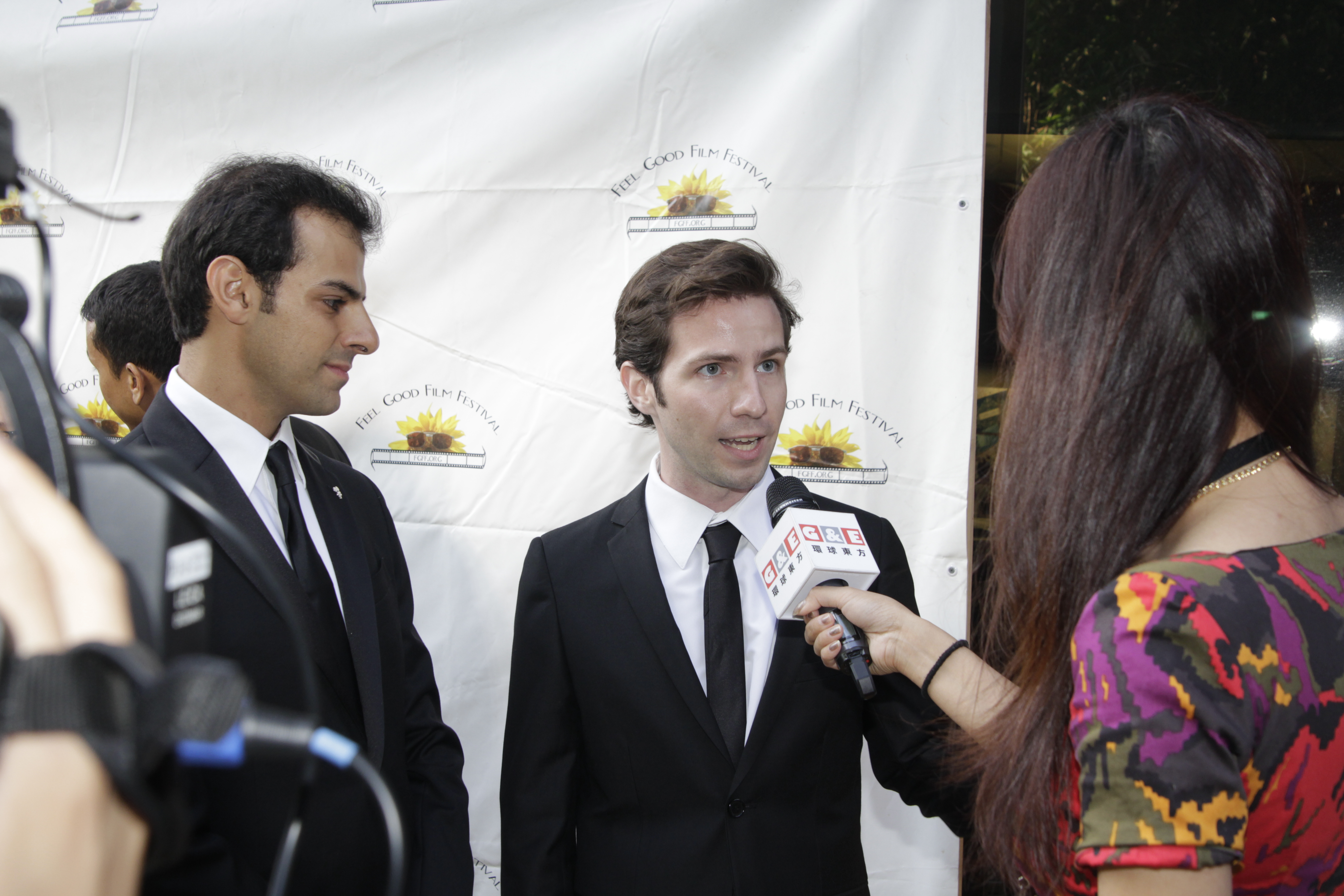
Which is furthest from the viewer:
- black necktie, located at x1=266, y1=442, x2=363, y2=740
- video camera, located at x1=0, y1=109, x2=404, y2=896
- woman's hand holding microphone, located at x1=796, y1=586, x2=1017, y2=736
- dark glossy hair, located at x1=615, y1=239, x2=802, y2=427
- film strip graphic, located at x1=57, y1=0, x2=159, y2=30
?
film strip graphic, located at x1=57, y1=0, x2=159, y2=30

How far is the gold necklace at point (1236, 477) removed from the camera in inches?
35.3

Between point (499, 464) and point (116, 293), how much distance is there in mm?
1124

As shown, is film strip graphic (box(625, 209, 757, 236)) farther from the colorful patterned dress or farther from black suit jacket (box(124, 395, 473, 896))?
the colorful patterned dress

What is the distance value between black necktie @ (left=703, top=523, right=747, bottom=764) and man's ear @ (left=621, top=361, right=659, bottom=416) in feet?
1.25

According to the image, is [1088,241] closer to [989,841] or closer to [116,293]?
[989,841]

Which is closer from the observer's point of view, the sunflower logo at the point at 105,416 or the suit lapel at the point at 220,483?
the suit lapel at the point at 220,483

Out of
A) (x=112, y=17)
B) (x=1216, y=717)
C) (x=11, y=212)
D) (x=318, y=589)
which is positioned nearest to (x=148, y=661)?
(x=1216, y=717)

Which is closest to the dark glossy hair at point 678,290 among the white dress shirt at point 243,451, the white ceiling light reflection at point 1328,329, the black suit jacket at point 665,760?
the black suit jacket at point 665,760

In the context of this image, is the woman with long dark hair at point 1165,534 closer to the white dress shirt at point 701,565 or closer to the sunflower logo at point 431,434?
the white dress shirt at point 701,565

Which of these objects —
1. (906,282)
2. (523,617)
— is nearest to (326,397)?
(523,617)

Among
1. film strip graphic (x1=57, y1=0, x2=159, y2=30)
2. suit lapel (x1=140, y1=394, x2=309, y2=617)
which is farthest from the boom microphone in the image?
film strip graphic (x1=57, y1=0, x2=159, y2=30)

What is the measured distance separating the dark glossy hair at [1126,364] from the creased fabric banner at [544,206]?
114 centimetres

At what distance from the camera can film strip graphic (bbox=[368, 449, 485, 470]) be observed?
243 cm

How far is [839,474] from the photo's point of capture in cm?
221
